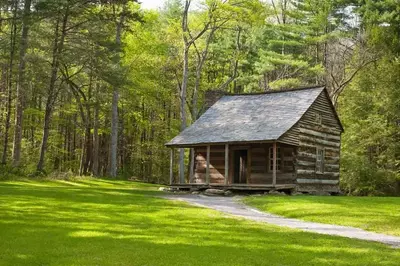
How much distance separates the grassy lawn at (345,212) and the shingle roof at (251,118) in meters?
7.05

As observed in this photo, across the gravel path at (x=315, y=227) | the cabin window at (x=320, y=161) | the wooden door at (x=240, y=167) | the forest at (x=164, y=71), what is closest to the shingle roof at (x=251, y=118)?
the wooden door at (x=240, y=167)

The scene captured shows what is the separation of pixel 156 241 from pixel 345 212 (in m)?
8.47

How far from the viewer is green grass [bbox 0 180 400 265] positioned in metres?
8.83

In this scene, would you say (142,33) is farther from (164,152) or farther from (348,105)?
(348,105)

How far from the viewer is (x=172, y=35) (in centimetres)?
4284

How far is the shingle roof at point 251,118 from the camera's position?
2745cm

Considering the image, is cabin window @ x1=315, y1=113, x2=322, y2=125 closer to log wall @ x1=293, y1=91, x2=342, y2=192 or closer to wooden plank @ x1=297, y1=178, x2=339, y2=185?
log wall @ x1=293, y1=91, x2=342, y2=192

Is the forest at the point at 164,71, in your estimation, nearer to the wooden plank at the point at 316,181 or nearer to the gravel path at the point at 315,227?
the wooden plank at the point at 316,181

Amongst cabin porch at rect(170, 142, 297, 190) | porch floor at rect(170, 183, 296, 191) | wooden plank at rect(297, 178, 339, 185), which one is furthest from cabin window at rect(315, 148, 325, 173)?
porch floor at rect(170, 183, 296, 191)

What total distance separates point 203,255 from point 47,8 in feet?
65.5

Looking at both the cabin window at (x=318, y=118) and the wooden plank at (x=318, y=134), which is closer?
the wooden plank at (x=318, y=134)

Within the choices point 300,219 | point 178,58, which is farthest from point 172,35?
point 300,219

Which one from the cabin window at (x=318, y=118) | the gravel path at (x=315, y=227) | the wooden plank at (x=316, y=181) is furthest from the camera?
the cabin window at (x=318, y=118)

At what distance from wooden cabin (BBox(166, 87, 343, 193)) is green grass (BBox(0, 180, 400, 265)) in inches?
474
